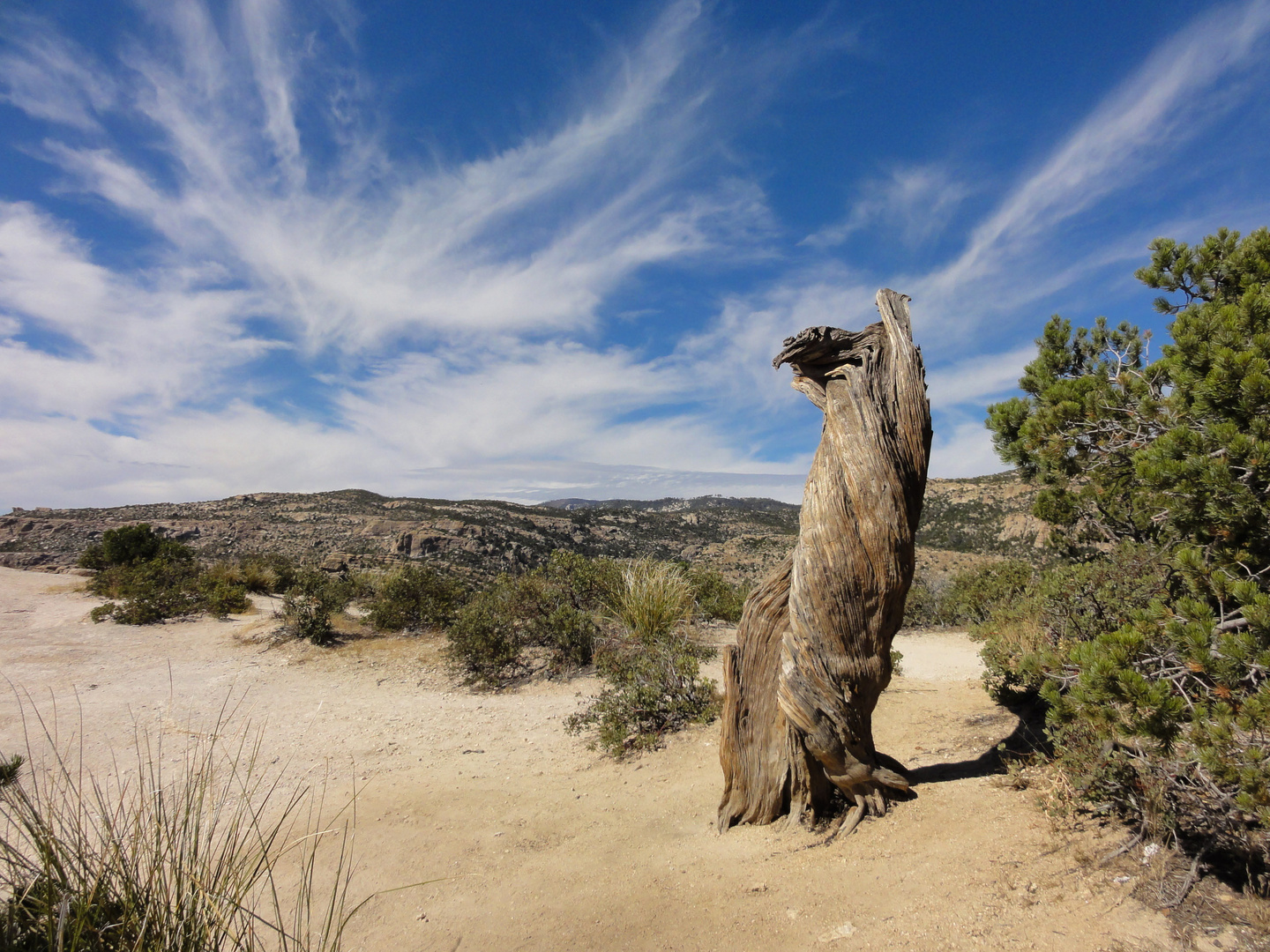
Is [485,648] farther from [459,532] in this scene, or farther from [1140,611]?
[459,532]

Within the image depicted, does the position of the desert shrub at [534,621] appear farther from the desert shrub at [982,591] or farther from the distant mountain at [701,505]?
the distant mountain at [701,505]

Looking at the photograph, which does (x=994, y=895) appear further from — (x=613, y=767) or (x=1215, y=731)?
(x=613, y=767)

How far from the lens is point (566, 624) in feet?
28.6

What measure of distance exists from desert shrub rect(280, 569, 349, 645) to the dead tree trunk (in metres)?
8.77

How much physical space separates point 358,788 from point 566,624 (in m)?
3.92

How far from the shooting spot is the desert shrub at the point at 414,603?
11.1 metres

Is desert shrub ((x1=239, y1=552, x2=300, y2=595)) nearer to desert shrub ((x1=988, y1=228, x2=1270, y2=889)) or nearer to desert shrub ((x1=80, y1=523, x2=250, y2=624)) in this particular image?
desert shrub ((x1=80, y1=523, x2=250, y2=624))

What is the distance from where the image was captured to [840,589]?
342 centimetres

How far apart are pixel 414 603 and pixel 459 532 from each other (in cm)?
1781

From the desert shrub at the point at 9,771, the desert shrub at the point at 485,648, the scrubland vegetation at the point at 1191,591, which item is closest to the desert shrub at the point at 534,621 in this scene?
the desert shrub at the point at 485,648

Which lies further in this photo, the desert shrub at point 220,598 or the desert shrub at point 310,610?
the desert shrub at point 220,598

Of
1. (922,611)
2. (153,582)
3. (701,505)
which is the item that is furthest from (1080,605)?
(701,505)

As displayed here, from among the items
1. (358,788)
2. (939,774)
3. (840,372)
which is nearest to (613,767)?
(358,788)

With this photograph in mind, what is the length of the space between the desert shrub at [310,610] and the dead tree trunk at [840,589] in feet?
28.8
